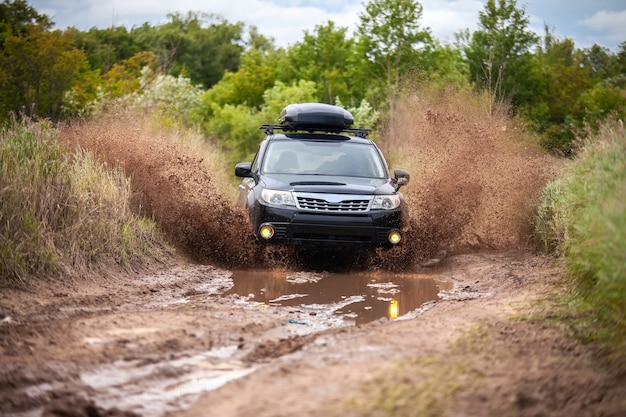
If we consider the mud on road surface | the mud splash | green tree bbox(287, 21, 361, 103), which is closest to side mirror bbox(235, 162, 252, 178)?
the mud splash

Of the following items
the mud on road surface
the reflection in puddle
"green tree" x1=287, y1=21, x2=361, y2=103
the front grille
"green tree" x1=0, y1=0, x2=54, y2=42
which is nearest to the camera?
the mud on road surface

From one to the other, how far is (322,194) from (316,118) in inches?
107

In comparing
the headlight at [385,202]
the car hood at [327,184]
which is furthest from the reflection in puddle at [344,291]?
the car hood at [327,184]

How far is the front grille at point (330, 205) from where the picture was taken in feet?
35.8

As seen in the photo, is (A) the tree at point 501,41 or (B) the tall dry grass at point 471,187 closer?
(B) the tall dry grass at point 471,187

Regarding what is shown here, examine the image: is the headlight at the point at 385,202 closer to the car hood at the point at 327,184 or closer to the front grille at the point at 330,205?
the car hood at the point at 327,184

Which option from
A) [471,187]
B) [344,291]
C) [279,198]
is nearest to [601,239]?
[344,291]

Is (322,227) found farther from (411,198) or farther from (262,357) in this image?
(262,357)

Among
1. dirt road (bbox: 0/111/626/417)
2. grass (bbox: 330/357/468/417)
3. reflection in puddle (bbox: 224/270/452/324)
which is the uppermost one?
grass (bbox: 330/357/468/417)

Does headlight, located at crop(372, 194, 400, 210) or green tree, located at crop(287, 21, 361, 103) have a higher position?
green tree, located at crop(287, 21, 361, 103)

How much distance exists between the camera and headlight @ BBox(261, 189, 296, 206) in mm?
10977

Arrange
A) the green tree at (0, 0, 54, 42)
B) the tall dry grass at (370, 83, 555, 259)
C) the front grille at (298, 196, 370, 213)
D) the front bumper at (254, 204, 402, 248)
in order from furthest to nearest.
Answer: the green tree at (0, 0, 54, 42) < the tall dry grass at (370, 83, 555, 259) < the front grille at (298, 196, 370, 213) < the front bumper at (254, 204, 402, 248)

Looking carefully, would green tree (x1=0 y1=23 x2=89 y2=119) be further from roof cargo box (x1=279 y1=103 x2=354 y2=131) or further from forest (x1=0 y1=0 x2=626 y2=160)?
roof cargo box (x1=279 y1=103 x2=354 y2=131)

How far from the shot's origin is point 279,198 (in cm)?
1102
